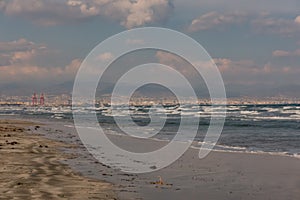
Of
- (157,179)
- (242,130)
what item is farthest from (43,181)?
(242,130)

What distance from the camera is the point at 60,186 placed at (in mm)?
13625

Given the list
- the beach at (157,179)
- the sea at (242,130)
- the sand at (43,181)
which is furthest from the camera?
the sea at (242,130)

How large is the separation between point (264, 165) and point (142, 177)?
19.9ft

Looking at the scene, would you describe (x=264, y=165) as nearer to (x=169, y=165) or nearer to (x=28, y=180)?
(x=169, y=165)

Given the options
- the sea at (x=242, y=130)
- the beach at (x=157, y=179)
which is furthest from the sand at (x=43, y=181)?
the sea at (x=242, y=130)

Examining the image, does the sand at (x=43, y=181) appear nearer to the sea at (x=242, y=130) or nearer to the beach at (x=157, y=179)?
the beach at (x=157, y=179)

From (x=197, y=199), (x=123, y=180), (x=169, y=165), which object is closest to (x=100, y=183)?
(x=123, y=180)

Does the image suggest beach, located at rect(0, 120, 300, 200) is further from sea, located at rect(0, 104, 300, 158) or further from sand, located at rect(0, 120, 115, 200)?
sea, located at rect(0, 104, 300, 158)

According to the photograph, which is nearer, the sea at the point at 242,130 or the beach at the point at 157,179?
the beach at the point at 157,179

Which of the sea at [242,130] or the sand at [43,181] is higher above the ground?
the sea at [242,130]

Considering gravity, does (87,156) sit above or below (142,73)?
below

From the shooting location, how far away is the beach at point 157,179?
12.6 metres

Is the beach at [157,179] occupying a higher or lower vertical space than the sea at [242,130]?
lower

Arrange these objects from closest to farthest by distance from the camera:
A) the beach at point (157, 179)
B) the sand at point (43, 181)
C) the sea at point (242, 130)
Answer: the sand at point (43, 181)
the beach at point (157, 179)
the sea at point (242, 130)
